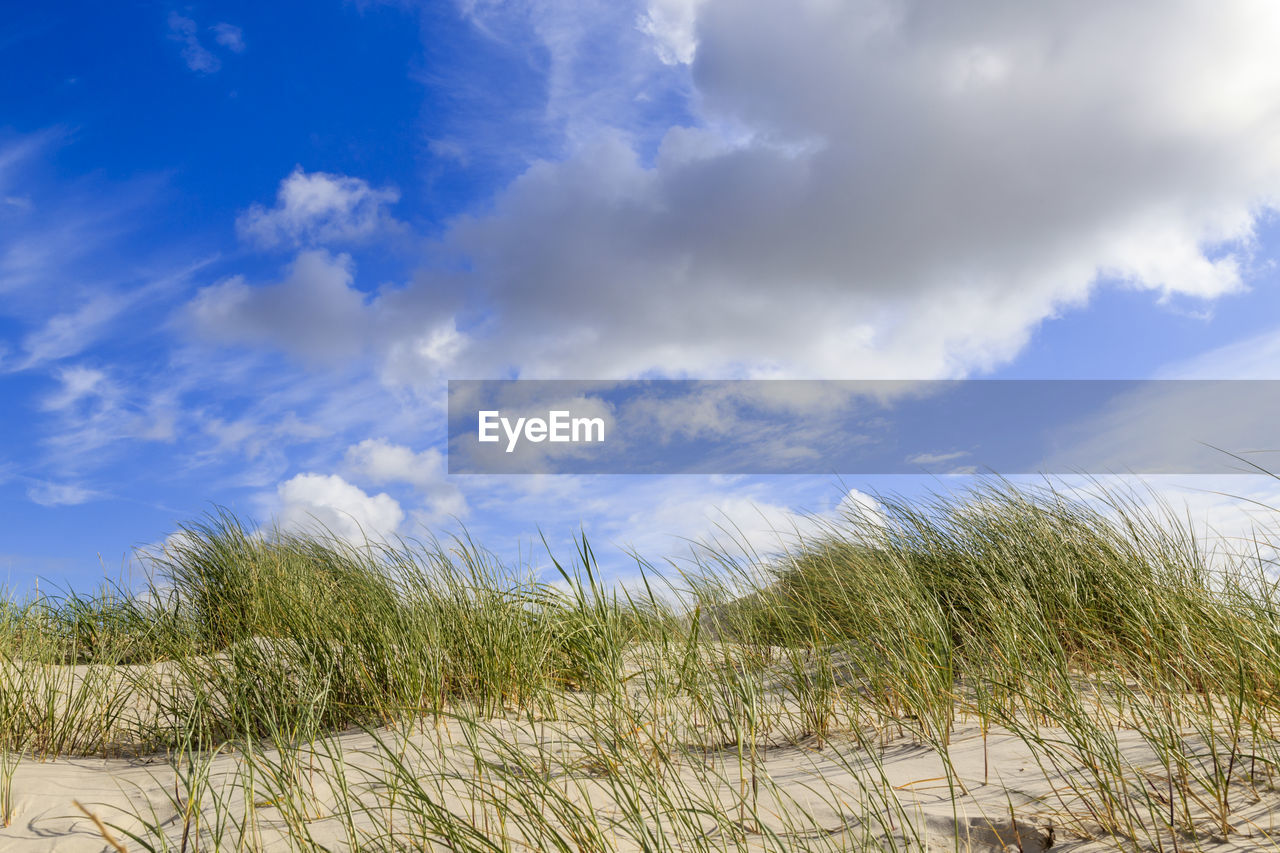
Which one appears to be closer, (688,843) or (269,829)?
(688,843)

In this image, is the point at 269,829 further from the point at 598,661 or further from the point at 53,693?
the point at 53,693

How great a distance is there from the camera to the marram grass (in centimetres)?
223

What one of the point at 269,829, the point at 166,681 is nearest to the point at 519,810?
the point at 269,829

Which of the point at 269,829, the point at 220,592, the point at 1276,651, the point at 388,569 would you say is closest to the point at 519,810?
the point at 269,829

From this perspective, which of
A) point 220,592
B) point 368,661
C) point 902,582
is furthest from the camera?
point 220,592

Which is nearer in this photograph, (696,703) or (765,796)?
(765,796)

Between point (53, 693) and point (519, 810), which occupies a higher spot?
point (53, 693)

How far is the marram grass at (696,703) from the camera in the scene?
2234mm

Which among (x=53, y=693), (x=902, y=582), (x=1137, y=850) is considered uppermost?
(x=902, y=582)

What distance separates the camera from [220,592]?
20.1 ft

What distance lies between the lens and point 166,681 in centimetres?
490

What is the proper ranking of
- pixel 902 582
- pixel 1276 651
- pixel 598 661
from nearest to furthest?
1. pixel 1276 651
2. pixel 598 661
3. pixel 902 582

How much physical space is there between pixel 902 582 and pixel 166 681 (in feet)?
Answer: 14.5

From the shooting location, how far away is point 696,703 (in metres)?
3.37
